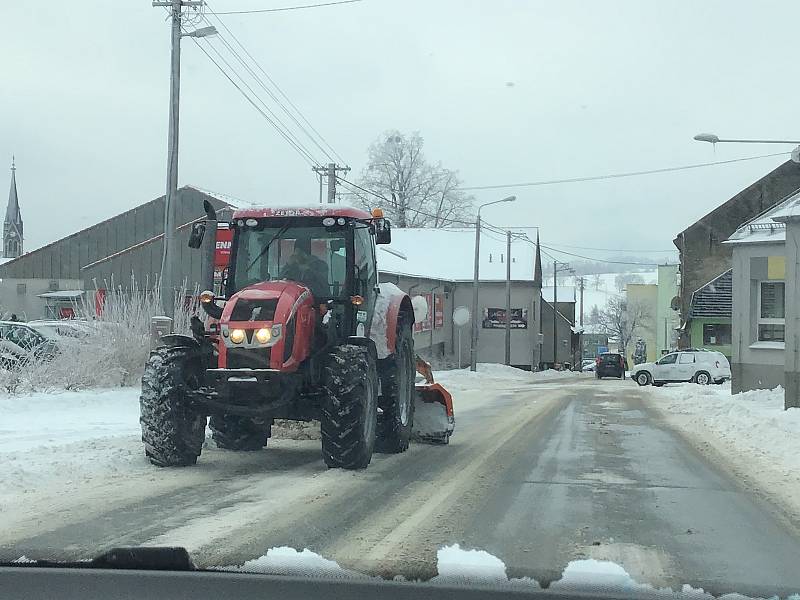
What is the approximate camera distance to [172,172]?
64.3 ft

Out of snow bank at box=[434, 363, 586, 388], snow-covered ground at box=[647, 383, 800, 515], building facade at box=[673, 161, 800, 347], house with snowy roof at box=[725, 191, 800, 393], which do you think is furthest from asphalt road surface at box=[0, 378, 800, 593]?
building facade at box=[673, 161, 800, 347]

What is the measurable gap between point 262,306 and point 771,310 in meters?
17.2

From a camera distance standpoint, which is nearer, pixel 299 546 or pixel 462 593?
pixel 462 593

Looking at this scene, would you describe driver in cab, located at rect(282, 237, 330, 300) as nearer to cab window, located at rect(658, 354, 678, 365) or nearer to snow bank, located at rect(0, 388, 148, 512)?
snow bank, located at rect(0, 388, 148, 512)

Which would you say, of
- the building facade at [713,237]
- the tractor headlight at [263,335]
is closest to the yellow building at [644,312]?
the building facade at [713,237]

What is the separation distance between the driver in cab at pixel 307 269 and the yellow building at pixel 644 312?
340 feet

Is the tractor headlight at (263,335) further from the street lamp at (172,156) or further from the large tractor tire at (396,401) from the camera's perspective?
the street lamp at (172,156)

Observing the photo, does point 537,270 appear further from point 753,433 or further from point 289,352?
point 289,352

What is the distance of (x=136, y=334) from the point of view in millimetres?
18141

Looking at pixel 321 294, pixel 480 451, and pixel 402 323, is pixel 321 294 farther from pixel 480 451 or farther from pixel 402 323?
pixel 480 451

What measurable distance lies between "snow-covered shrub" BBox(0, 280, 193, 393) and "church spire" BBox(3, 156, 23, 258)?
73184 mm

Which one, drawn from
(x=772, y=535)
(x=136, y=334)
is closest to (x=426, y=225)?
(x=136, y=334)

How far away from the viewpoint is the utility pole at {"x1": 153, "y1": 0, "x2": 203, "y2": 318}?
19.3m

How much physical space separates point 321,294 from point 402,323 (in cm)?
200
